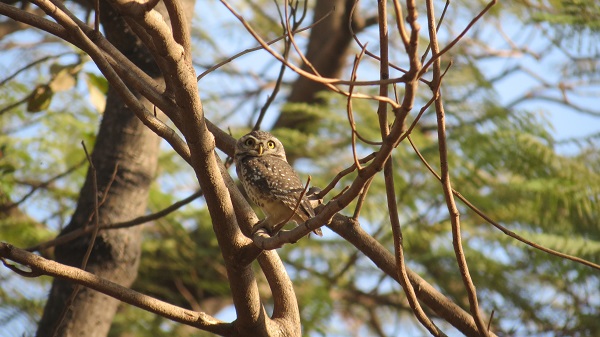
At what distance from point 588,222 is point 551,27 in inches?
60.1

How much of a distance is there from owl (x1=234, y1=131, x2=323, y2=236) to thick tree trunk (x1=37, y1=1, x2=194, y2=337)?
0.60 metres

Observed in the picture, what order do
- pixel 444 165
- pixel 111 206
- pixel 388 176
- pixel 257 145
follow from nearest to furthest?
pixel 444 165 → pixel 388 176 → pixel 111 206 → pixel 257 145

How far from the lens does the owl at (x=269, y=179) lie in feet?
13.8

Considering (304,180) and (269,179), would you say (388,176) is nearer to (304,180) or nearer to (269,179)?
(269,179)

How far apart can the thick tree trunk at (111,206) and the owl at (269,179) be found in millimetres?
601

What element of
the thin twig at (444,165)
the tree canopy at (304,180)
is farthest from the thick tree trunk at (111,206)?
Result: the thin twig at (444,165)

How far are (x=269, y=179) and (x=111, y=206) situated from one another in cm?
96

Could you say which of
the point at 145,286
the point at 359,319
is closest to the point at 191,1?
the point at 145,286

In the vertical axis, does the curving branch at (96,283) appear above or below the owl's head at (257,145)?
below

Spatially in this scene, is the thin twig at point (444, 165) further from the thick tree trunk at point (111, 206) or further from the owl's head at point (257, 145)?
the owl's head at point (257, 145)

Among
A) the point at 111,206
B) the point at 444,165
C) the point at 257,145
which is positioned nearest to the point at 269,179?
the point at 257,145

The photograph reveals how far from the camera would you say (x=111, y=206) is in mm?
4387

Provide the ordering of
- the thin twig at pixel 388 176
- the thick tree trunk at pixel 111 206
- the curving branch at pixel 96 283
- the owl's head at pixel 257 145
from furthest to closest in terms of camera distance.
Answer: the owl's head at pixel 257 145 → the thick tree trunk at pixel 111 206 → the curving branch at pixel 96 283 → the thin twig at pixel 388 176

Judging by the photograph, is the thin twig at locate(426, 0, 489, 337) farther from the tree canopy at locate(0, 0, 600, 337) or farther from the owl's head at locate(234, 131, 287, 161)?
the owl's head at locate(234, 131, 287, 161)
